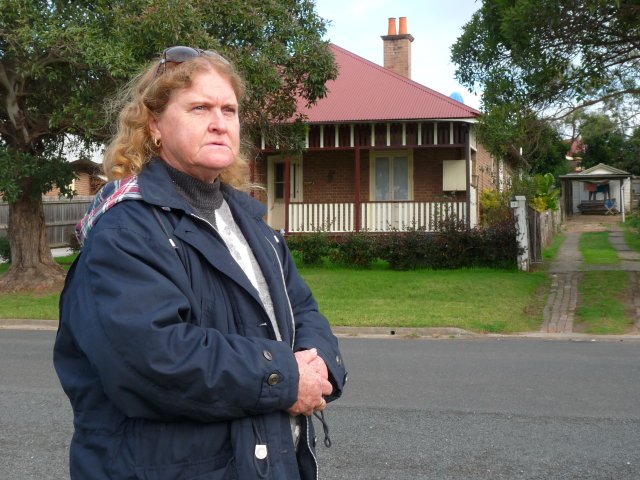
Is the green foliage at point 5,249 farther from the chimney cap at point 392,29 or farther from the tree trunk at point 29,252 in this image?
the chimney cap at point 392,29

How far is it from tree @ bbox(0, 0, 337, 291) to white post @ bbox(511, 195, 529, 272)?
5.41m

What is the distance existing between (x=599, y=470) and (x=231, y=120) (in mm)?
3870

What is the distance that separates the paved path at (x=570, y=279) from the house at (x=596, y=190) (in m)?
17.2

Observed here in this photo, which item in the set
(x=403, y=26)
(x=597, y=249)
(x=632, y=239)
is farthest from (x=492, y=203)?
(x=403, y=26)

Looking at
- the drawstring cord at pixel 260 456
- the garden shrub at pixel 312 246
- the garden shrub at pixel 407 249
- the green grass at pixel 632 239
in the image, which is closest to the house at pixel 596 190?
the green grass at pixel 632 239

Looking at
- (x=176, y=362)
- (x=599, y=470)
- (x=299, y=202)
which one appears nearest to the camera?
(x=176, y=362)

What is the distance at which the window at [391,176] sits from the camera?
76.6ft

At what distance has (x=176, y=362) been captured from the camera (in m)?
1.90

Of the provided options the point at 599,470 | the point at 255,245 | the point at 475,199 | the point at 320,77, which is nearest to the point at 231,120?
the point at 255,245

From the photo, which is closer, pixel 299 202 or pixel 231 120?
pixel 231 120

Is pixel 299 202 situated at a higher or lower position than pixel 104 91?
lower

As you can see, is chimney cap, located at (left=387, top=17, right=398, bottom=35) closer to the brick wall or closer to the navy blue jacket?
the brick wall

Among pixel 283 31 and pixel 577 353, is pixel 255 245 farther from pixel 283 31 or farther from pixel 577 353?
pixel 283 31

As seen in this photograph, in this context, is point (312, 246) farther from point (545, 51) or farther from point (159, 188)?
point (159, 188)
